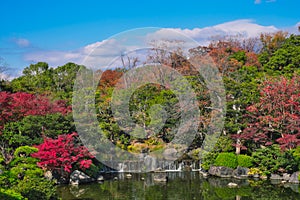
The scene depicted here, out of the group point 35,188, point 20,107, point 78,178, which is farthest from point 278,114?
point 20,107

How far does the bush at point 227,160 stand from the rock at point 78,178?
4758mm

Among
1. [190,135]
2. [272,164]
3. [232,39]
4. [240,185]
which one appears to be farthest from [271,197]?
[232,39]

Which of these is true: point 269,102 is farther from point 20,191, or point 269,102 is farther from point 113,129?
point 20,191

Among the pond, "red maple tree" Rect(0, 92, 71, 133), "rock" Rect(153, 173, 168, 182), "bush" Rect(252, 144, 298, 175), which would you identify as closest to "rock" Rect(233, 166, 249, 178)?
"bush" Rect(252, 144, 298, 175)

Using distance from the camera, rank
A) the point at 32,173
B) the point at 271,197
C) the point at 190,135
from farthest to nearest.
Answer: the point at 190,135, the point at 271,197, the point at 32,173

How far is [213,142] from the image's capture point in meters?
14.4

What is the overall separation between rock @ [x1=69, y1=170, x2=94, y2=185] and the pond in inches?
14.8

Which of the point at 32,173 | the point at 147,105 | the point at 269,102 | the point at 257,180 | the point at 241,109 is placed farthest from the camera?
the point at 147,105

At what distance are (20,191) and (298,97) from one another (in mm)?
9770

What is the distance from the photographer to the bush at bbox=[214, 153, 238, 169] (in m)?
13.6

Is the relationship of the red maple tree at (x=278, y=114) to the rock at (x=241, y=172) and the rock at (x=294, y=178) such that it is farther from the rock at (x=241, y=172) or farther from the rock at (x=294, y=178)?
the rock at (x=241, y=172)

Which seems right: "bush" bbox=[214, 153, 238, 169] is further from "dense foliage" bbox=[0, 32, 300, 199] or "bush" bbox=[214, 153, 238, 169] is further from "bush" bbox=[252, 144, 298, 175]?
"bush" bbox=[252, 144, 298, 175]

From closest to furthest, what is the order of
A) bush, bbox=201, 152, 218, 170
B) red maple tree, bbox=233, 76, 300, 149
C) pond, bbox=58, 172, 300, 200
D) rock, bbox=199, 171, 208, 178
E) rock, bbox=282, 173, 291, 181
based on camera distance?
pond, bbox=58, 172, 300, 200 < rock, bbox=282, 173, 291, 181 < red maple tree, bbox=233, 76, 300, 149 < rock, bbox=199, 171, 208, 178 < bush, bbox=201, 152, 218, 170

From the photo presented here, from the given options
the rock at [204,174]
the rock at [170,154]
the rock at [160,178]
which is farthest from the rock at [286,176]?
the rock at [170,154]
